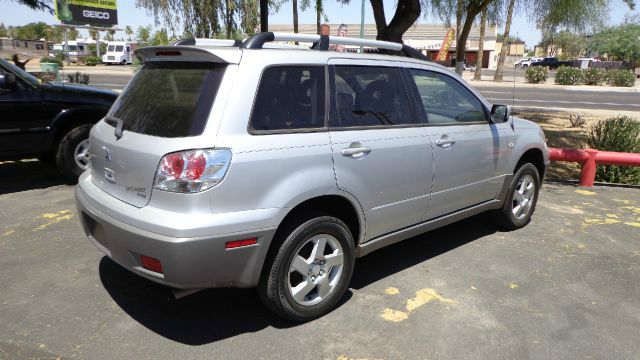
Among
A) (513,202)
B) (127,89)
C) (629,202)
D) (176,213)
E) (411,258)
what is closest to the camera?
(176,213)

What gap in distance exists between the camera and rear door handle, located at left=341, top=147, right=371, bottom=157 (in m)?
3.30

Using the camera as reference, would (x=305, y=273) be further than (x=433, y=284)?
No

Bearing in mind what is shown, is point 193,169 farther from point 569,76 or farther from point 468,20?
point 569,76

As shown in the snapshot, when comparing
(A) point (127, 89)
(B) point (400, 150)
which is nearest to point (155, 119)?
(A) point (127, 89)

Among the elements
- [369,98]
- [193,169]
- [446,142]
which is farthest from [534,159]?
[193,169]

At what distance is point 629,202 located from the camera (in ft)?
21.5

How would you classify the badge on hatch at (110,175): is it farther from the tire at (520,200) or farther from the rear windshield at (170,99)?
the tire at (520,200)

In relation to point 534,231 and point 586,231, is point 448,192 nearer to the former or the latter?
point 534,231

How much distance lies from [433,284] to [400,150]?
1137 millimetres

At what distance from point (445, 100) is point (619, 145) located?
17.0ft

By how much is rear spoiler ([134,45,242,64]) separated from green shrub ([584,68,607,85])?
35942 mm

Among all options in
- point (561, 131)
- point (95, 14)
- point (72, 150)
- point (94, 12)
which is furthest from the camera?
point (95, 14)

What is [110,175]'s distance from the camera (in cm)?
324

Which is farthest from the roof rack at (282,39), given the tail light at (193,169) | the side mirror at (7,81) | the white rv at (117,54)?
the white rv at (117,54)
